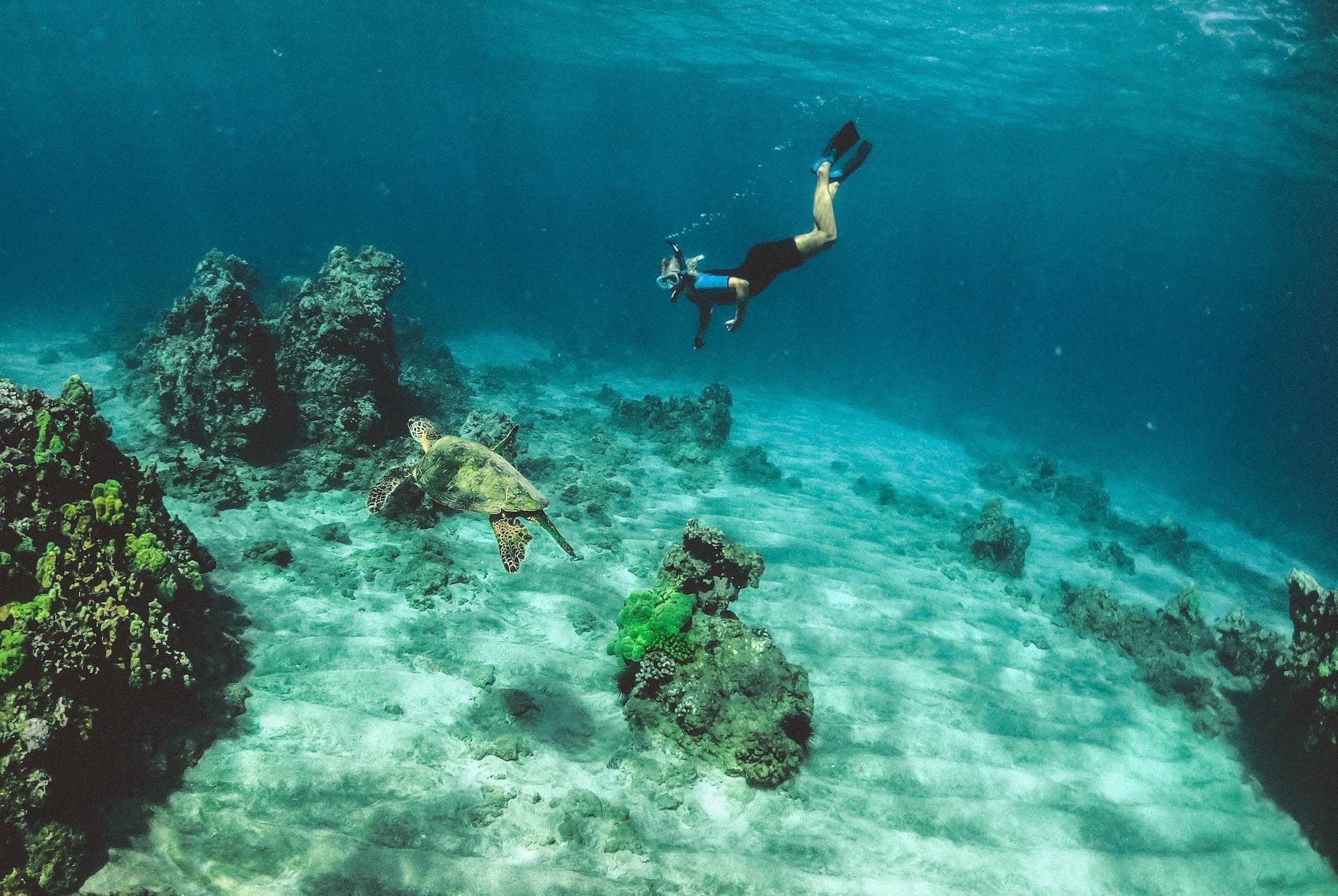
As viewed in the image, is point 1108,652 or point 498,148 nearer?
point 1108,652

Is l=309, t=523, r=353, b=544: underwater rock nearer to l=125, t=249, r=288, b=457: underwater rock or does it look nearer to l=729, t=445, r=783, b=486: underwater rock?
l=125, t=249, r=288, b=457: underwater rock

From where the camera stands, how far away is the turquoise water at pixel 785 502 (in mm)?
4715

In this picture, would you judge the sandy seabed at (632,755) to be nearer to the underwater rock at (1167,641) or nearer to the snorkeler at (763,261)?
the underwater rock at (1167,641)

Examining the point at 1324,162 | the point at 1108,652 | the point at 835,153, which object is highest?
the point at 1324,162

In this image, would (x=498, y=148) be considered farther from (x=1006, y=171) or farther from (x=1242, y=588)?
(x=1242, y=588)

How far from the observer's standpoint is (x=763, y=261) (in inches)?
293


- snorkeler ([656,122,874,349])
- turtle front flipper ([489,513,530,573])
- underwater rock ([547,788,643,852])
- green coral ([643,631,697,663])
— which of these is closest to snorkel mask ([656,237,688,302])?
snorkeler ([656,122,874,349])

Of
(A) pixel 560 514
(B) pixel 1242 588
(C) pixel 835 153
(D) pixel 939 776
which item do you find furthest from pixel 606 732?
(B) pixel 1242 588

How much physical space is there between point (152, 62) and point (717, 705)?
83612mm

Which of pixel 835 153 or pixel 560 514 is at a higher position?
pixel 835 153

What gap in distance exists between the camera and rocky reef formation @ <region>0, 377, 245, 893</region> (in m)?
3.57

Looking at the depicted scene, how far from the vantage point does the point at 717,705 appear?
18.3 ft

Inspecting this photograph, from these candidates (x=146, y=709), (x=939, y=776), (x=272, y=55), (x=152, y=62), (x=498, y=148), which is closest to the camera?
(x=146, y=709)

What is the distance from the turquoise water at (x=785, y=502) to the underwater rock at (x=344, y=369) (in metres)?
1.34
